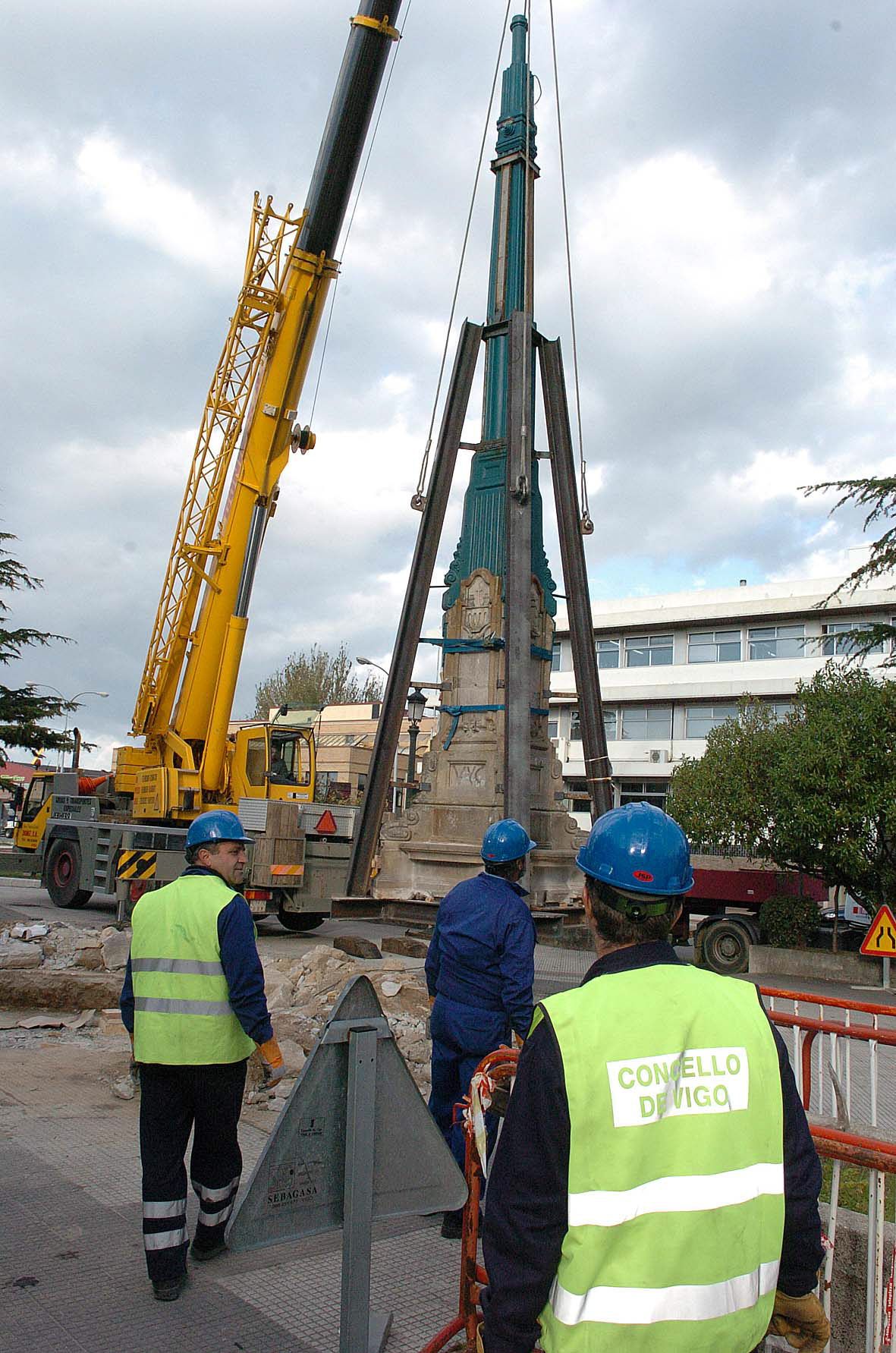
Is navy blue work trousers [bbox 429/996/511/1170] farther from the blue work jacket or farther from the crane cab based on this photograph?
the crane cab

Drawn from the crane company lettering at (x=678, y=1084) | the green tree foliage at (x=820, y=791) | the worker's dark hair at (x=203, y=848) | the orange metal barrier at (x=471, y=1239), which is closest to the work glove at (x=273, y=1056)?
the worker's dark hair at (x=203, y=848)

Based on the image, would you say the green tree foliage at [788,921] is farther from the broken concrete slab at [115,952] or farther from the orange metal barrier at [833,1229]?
the orange metal barrier at [833,1229]

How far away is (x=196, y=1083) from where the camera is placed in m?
3.99

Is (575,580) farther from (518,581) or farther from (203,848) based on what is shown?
(203,848)

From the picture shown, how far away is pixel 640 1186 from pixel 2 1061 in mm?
6684

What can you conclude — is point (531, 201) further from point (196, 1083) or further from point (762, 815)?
point (196, 1083)

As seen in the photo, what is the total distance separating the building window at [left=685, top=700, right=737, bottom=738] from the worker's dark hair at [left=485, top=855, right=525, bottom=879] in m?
35.5

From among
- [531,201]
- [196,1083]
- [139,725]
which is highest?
[531,201]

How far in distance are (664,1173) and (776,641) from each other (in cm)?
3948

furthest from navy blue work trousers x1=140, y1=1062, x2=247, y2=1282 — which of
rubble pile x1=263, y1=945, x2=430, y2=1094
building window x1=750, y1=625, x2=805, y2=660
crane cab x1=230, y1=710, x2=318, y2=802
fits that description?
building window x1=750, y1=625, x2=805, y2=660

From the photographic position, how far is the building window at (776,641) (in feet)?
127

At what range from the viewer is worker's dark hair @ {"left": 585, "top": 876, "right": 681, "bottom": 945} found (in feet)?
6.86

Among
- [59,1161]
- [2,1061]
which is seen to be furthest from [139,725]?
[59,1161]

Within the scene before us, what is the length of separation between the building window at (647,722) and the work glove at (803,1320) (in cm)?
3923
